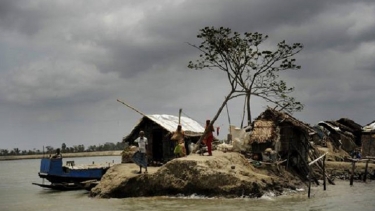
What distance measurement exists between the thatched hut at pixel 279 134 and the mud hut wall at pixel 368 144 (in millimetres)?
10772

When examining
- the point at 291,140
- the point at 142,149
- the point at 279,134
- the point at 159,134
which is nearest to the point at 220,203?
the point at 142,149

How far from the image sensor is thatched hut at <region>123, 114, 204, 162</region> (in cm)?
2425

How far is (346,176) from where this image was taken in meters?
27.8

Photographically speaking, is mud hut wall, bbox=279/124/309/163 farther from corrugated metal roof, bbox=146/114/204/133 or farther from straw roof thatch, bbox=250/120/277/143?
corrugated metal roof, bbox=146/114/204/133

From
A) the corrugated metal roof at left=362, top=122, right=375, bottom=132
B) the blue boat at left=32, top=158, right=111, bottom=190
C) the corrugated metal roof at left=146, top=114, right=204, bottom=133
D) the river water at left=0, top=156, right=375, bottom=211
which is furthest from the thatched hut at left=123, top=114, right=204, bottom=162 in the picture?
the corrugated metal roof at left=362, top=122, right=375, bottom=132

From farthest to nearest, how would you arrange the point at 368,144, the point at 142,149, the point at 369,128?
the point at 369,128 < the point at 368,144 < the point at 142,149

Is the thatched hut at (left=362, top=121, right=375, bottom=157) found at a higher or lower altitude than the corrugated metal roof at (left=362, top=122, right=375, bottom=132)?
lower

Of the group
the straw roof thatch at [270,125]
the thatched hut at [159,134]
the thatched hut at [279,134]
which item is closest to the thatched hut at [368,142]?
the thatched hut at [279,134]

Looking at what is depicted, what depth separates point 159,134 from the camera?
25.4m

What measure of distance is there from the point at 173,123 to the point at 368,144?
1546 centimetres

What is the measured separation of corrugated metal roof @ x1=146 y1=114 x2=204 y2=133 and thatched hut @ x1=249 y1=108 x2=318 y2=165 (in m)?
3.97

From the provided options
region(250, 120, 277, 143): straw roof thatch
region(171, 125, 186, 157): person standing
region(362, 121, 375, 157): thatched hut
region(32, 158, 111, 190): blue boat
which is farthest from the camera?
region(362, 121, 375, 157): thatched hut

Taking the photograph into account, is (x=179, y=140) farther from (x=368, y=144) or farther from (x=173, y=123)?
(x=368, y=144)

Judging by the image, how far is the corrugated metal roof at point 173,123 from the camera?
2409 cm
